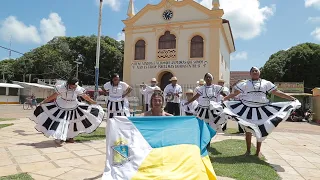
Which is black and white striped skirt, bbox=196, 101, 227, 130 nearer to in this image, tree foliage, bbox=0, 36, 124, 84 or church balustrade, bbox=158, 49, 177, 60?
church balustrade, bbox=158, 49, 177, 60

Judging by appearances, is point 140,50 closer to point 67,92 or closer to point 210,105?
point 67,92

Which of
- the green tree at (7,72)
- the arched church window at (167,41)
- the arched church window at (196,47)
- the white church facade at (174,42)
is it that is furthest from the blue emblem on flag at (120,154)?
the green tree at (7,72)

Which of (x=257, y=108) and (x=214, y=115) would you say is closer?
(x=257, y=108)

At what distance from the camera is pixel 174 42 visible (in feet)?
80.5

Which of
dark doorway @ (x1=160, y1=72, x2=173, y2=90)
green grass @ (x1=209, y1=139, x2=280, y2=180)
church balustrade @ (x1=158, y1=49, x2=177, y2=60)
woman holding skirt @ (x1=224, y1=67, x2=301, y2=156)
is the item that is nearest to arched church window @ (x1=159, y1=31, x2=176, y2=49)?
church balustrade @ (x1=158, y1=49, x2=177, y2=60)

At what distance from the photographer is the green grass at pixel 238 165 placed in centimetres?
459

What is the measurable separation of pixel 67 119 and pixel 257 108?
4.52 meters

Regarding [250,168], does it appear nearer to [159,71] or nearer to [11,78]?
[159,71]

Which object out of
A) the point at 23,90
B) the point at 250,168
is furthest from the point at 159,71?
the point at 23,90

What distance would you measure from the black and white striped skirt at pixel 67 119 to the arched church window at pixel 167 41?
58.4ft

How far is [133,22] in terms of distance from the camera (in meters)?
25.8

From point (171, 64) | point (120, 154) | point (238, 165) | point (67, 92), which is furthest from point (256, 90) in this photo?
point (171, 64)

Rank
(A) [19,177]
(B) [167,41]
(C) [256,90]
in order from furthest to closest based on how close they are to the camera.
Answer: (B) [167,41] < (C) [256,90] < (A) [19,177]

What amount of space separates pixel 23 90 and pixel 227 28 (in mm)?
29182
